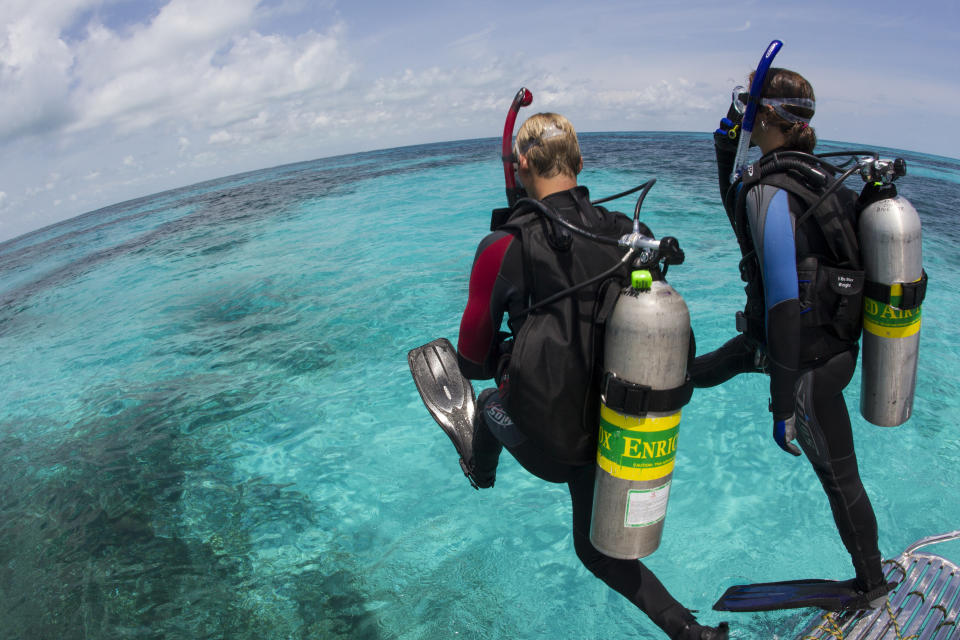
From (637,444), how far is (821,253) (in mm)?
1199

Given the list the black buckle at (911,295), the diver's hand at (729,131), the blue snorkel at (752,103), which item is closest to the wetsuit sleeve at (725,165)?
the diver's hand at (729,131)

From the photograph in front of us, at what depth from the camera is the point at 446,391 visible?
13.0 ft

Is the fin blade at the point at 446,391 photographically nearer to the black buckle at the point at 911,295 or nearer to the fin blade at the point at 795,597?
the fin blade at the point at 795,597

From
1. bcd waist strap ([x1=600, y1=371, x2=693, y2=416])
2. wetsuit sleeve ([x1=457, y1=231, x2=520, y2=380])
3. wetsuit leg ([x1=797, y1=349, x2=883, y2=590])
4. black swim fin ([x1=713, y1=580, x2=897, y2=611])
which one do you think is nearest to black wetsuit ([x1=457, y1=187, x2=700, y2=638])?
wetsuit sleeve ([x1=457, y1=231, x2=520, y2=380])

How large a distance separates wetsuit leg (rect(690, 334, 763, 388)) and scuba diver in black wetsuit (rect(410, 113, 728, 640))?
1.18 meters

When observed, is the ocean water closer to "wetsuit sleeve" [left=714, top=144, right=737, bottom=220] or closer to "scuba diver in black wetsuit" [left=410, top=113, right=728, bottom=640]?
"scuba diver in black wetsuit" [left=410, top=113, right=728, bottom=640]

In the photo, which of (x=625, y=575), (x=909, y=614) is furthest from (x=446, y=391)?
(x=909, y=614)

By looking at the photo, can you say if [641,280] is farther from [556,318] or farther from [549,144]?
[549,144]

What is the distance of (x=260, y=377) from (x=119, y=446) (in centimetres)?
158

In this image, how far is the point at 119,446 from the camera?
530 centimetres

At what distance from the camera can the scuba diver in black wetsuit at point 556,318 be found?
1.89m

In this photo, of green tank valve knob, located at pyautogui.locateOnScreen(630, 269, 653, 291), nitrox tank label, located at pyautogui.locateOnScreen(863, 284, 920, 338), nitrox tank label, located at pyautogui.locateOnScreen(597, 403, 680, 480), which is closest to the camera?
green tank valve knob, located at pyautogui.locateOnScreen(630, 269, 653, 291)

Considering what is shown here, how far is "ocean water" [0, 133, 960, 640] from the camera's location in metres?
3.33

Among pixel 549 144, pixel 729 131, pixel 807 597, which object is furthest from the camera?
pixel 729 131
